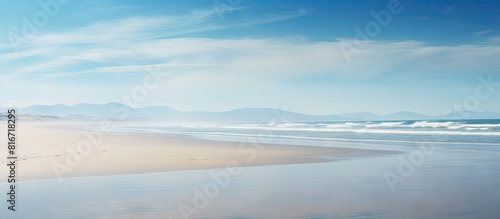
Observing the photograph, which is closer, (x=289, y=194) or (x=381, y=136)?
(x=289, y=194)

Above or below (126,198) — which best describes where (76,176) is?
above

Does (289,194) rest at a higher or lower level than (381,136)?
lower

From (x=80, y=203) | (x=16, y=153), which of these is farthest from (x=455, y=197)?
(x=16, y=153)

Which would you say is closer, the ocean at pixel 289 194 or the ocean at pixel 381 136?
the ocean at pixel 289 194

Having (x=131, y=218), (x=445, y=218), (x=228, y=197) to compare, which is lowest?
(x=445, y=218)

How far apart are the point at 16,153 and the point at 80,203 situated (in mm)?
9384

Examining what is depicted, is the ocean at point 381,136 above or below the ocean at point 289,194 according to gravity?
above

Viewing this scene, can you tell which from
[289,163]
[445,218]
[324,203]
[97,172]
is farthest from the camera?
[289,163]

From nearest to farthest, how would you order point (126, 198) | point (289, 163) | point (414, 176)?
1. point (126, 198)
2. point (414, 176)
3. point (289, 163)

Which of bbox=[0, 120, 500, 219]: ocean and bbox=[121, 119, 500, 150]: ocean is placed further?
bbox=[121, 119, 500, 150]: ocean

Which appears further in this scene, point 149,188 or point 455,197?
point 149,188

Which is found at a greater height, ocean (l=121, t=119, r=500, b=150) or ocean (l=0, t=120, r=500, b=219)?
ocean (l=121, t=119, r=500, b=150)

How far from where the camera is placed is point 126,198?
9.04 metres

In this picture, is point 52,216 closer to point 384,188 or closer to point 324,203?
point 324,203
